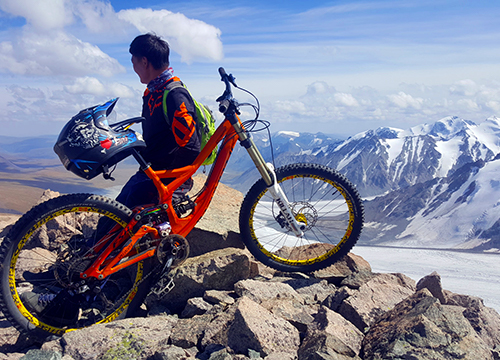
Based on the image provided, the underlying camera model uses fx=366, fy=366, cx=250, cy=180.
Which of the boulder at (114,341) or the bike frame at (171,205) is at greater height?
the bike frame at (171,205)

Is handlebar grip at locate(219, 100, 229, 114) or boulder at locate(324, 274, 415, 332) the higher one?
handlebar grip at locate(219, 100, 229, 114)

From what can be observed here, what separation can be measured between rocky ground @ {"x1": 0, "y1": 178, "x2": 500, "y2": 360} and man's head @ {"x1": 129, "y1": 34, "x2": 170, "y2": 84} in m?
2.85

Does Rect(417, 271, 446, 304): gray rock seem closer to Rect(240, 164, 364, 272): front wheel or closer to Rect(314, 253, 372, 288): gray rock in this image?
Rect(314, 253, 372, 288): gray rock

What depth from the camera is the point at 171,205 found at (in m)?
4.89

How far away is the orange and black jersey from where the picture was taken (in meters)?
4.81

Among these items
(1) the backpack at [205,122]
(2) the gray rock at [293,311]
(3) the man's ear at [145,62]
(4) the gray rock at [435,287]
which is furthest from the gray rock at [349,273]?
(3) the man's ear at [145,62]

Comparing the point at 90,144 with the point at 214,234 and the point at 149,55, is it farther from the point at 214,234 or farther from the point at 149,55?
the point at 214,234

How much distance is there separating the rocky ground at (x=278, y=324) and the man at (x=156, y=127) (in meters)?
1.38

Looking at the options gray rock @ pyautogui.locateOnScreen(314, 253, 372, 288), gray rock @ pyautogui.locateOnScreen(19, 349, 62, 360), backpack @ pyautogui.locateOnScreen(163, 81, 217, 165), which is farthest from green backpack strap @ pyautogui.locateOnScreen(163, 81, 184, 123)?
gray rock @ pyautogui.locateOnScreen(314, 253, 372, 288)

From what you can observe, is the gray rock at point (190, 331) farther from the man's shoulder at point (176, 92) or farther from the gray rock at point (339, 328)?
the man's shoulder at point (176, 92)

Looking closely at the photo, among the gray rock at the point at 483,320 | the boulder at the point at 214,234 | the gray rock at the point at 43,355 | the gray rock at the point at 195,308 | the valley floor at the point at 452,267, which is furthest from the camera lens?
the valley floor at the point at 452,267

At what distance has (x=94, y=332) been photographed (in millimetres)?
4090

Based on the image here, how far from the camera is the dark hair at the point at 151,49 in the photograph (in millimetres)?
5043

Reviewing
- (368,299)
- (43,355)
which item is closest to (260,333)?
(368,299)
